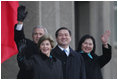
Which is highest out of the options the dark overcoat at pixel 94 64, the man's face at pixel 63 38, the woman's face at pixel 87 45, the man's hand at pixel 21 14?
the man's hand at pixel 21 14

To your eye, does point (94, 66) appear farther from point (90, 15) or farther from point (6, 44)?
point (90, 15)

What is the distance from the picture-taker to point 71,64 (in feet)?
20.5

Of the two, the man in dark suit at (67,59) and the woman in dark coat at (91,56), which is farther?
the woman in dark coat at (91,56)

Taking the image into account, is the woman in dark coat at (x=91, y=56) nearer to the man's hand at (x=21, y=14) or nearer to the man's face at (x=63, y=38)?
the man's face at (x=63, y=38)

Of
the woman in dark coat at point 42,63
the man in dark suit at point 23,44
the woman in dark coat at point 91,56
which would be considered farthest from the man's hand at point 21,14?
the woman in dark coat at point 91,56

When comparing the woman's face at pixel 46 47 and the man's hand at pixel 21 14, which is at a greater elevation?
the man's hand at pixel 21 14

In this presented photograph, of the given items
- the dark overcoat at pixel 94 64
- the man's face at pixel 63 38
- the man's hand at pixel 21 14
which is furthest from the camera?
the dark overcoat at pixel 94 64

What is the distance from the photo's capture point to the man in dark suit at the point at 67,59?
6.23 m

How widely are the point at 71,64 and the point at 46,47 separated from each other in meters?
0.62

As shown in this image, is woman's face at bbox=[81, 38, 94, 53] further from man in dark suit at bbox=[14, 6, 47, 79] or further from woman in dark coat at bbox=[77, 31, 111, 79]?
man in dark suit at bbox=[14, 6, 47, 79]

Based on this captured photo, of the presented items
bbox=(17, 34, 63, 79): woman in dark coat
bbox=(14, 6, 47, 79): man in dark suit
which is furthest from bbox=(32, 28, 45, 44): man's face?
bbox=(17, 34, 63, 79): woman in dark coat

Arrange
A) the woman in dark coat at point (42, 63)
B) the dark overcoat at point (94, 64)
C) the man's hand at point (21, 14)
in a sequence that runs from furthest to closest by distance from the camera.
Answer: the dark overcoat at point (94, 64) < the man's hand at point (21, 14) < the woman in dark coat at point (42, 63)

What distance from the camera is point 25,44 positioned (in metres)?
6.14

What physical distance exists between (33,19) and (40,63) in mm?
2718
